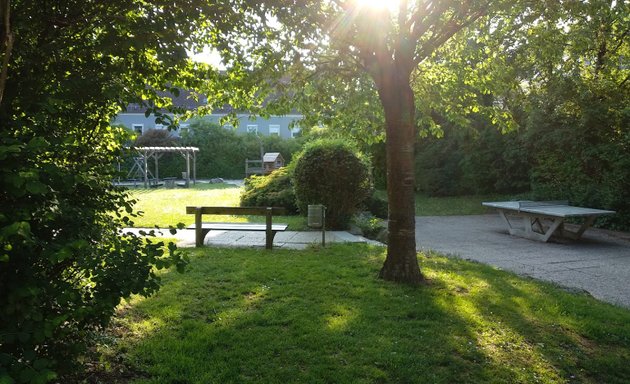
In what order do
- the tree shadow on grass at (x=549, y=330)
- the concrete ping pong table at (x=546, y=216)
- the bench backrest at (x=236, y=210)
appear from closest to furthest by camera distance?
the tree shadow on grass at (x=549, y=330) < the bench backrest at (x=236, y=210) < the concrete ping pong table at (x=546, y=216)

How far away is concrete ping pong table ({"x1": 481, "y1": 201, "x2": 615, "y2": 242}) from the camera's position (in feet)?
33.3

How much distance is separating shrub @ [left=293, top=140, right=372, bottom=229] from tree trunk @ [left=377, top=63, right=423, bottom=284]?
16.7 feet

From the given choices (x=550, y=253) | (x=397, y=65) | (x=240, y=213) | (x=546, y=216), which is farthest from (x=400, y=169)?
(x=546, y=216)

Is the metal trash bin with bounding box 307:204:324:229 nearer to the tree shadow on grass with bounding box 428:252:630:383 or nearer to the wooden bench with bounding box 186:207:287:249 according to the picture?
the wooden bench with bounding box 186:207:287:249

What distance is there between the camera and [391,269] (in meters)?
6.17

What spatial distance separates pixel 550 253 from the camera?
9.28 metres

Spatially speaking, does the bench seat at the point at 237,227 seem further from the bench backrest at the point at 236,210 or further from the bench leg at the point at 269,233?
the bench backrest at the point at 236,210

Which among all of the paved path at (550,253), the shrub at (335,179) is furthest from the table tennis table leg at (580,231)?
the shrub at (335,179)

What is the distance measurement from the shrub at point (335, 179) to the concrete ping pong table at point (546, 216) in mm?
3617

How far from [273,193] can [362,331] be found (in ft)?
34.6

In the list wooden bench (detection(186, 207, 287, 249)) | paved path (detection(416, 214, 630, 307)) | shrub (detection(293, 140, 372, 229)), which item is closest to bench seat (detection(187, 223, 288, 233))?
wooden bench (detection(186, 207, 287, 249))

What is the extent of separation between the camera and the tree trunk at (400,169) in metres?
5.94

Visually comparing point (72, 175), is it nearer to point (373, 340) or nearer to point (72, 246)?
point (72, 246)

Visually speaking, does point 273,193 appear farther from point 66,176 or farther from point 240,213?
point 66,176
